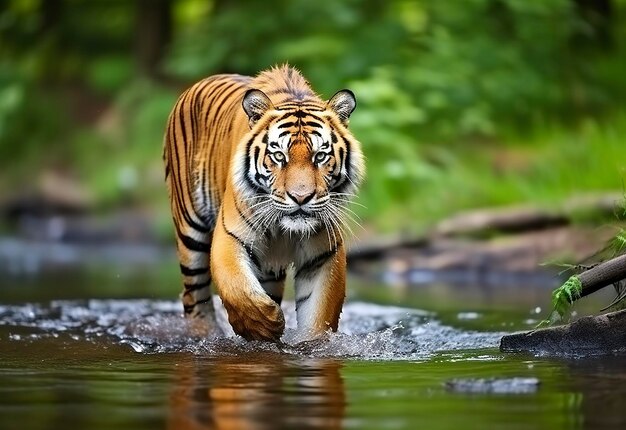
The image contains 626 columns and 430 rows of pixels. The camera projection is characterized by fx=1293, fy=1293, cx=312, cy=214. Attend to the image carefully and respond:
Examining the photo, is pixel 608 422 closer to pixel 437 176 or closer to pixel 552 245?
pixel 552 245

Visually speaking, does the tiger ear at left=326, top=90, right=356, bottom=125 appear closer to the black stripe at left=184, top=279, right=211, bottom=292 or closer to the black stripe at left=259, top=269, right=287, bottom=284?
the black stripe at left=259, top=269, right=287, bottom=284

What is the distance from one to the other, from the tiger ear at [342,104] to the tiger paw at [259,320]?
1.06 m

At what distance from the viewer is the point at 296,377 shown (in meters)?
5.34

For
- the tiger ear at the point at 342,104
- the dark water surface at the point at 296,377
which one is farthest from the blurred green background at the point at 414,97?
the tiger ear at the point at 342,104

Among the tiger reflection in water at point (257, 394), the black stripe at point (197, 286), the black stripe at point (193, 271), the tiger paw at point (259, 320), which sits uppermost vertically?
the black stripe at point (193, 271)

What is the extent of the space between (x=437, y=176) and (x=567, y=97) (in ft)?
9.72

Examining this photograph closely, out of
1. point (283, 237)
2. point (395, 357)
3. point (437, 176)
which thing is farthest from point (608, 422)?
point (437, 176)

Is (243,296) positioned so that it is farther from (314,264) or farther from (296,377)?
(296,377)

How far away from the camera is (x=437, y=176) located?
14.6 m

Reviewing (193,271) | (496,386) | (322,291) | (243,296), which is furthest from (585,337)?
(193,271)

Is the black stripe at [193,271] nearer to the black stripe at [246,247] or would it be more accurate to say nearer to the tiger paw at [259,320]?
the black stripe at [246,247]

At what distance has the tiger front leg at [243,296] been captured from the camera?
6465 millimetres

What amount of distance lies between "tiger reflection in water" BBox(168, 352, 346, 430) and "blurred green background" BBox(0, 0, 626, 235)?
6876 millimetres

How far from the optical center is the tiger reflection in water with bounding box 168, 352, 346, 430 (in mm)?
4152
